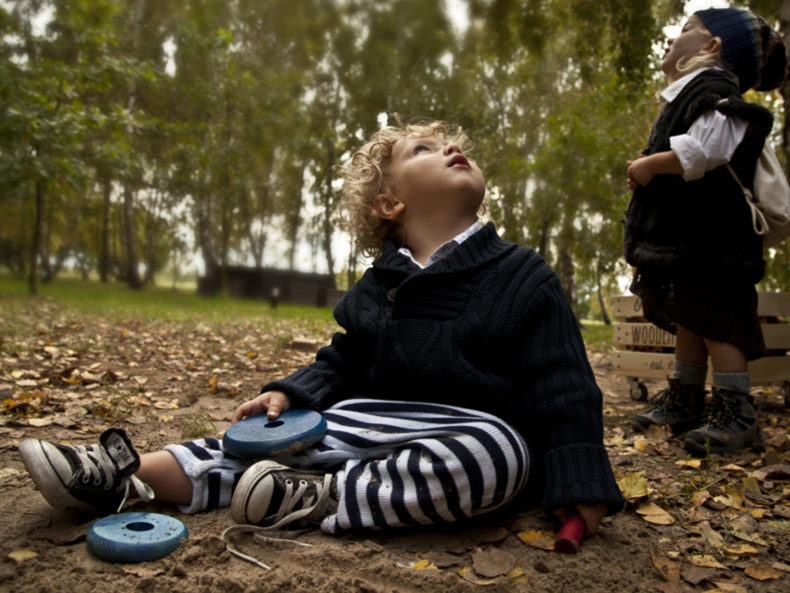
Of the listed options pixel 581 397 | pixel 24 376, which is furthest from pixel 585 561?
pixel 24 376

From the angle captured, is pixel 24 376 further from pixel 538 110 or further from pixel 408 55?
pixel 538 110

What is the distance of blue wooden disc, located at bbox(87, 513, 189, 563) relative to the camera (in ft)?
4.73

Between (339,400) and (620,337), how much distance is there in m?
2.73

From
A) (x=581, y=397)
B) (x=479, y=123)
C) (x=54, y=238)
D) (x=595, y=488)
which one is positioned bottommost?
(x=595, y=488)

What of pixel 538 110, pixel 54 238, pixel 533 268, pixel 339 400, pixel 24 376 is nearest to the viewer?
pixel 533 268

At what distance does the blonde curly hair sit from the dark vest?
3.64ft

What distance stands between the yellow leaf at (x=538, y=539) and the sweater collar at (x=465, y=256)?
2.75 feet

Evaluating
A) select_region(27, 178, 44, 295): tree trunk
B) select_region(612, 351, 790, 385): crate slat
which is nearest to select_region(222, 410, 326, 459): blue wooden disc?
select_region(612, 351, 790, 385): crate slat

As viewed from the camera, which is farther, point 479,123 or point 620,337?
point 479,123

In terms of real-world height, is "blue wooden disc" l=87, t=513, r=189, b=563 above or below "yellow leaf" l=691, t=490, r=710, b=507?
above

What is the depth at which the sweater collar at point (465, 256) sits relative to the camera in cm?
190

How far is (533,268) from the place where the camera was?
1.89 metres

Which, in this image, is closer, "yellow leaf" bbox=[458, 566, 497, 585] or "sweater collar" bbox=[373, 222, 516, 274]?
"yellow leaf" bbox=[458, 566, 497, 585]

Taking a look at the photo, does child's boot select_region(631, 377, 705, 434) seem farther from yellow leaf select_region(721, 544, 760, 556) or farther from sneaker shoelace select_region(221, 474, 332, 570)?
sneaker shoelace select_region(221, 474, 332, 570)
